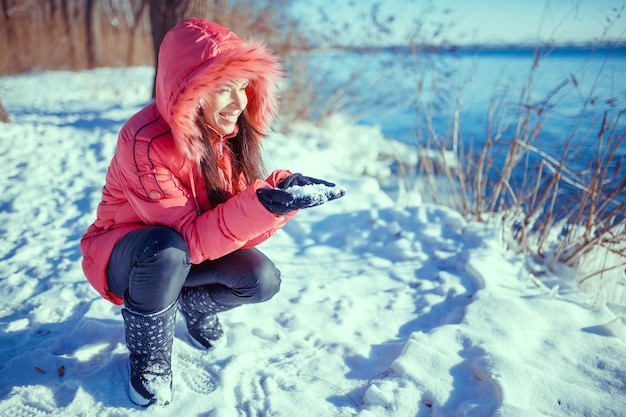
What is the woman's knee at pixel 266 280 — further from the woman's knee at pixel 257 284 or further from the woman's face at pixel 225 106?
the woman's face at pixel 225 106

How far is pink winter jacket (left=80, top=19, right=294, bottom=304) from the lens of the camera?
4.06 ft

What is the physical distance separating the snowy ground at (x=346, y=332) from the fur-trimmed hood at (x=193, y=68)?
0.81m

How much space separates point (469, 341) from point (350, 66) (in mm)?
4648

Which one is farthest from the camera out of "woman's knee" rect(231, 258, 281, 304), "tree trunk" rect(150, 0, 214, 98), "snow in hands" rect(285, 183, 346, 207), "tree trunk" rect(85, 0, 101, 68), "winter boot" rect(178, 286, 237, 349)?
"tree trunk" rect(85, 0, 101, 68)

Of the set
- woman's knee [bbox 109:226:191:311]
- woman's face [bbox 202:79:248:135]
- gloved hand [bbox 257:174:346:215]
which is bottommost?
woman's knee [bbox 109:226:191:311]

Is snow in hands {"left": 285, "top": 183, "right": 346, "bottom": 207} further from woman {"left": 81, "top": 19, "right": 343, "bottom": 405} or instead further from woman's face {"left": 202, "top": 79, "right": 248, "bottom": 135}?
woman's face {"left": 202, "top": 79, "right": 248, "bottom": 135}

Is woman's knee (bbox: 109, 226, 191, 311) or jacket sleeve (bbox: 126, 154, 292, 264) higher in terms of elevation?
jacket sleeve (bbox: 126, 154, 292, 264)

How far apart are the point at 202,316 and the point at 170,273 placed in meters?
0.38

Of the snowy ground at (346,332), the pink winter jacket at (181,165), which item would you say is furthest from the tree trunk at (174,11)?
the pink winter jacket at (181,165)

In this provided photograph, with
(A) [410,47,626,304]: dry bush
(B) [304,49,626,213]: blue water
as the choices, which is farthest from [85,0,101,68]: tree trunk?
(A) [410,47,626,304]: dry bush

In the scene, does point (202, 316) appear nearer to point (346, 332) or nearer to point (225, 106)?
point (346, 332)

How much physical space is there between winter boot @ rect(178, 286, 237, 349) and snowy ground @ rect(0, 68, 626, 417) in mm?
48

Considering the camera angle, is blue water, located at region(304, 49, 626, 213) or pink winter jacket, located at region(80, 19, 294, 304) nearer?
pink winter jacket, located at region(80, 19, 294, 304)

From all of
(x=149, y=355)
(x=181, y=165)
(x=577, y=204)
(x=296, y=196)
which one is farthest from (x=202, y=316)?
(x=577, y=204)
